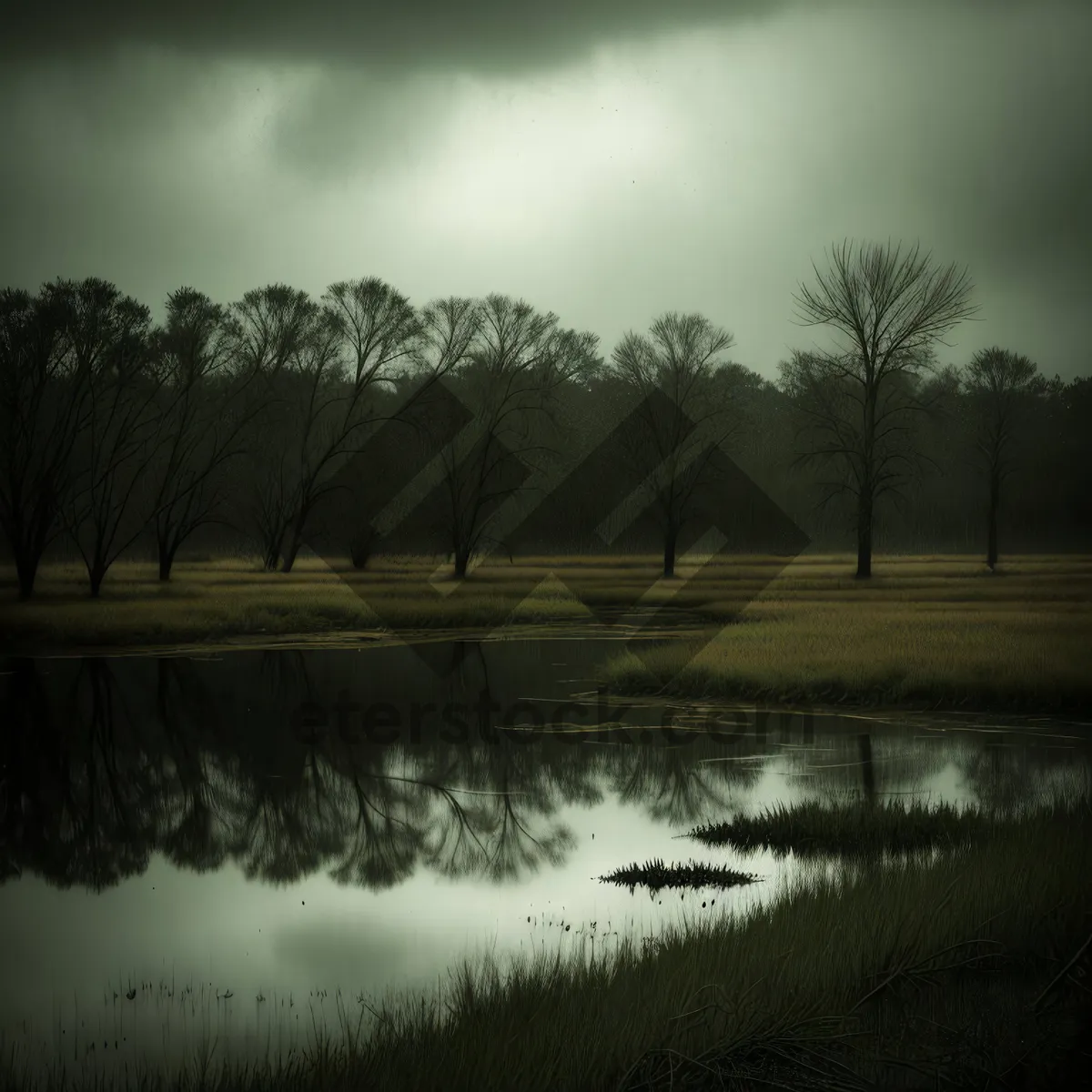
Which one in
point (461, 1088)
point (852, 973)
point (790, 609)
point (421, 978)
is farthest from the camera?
point (790, 609)

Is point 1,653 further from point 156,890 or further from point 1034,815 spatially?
point 1034,815

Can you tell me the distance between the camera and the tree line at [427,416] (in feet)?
101

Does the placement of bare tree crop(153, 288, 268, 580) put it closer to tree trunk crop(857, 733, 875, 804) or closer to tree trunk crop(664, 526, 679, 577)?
tree trunk crop(664, 526, 679, 577)

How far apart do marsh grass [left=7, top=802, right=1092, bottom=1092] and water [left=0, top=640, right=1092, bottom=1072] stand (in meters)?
0.58

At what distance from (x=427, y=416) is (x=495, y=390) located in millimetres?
2610

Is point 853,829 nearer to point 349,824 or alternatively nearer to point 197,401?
point 349,824

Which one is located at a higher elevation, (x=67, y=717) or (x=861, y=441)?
(x=861, y=441)

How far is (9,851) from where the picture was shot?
8.84m

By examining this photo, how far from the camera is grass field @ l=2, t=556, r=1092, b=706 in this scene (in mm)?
15703

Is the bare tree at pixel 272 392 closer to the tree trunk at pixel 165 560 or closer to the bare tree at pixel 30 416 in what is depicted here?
the tree trunk at pixel 165 560

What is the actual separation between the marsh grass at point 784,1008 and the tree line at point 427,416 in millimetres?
24864

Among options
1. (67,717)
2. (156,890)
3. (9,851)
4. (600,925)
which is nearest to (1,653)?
(67,717)

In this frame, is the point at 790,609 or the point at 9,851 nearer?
the point at 9,851

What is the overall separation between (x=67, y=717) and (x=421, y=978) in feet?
34.7
